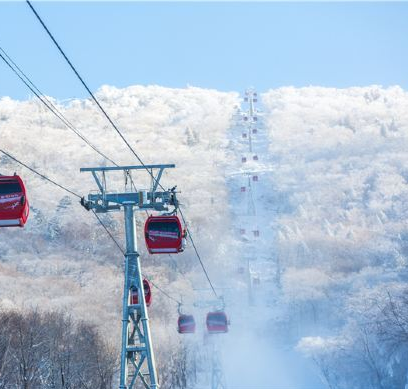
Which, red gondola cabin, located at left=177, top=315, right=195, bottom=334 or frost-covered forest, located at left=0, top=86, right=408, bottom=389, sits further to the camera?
frost-covered forest, located at left=0, top=86, right=408, bottom=389

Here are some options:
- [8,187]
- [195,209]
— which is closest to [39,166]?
[195,209]

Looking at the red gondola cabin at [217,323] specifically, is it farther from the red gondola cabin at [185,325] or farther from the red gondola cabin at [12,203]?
the red gondola cabin at [12,203]

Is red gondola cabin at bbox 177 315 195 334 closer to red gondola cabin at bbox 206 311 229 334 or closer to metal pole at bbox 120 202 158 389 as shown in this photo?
red gondola cabin at bbox 206 311 229 334

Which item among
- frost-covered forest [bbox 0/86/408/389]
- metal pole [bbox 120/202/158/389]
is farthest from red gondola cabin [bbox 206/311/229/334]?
metal pole [bbox 120/202/158/389]

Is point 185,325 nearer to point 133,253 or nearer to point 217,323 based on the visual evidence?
point 217,323

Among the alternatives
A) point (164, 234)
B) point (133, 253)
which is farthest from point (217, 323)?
point (133, 253)
